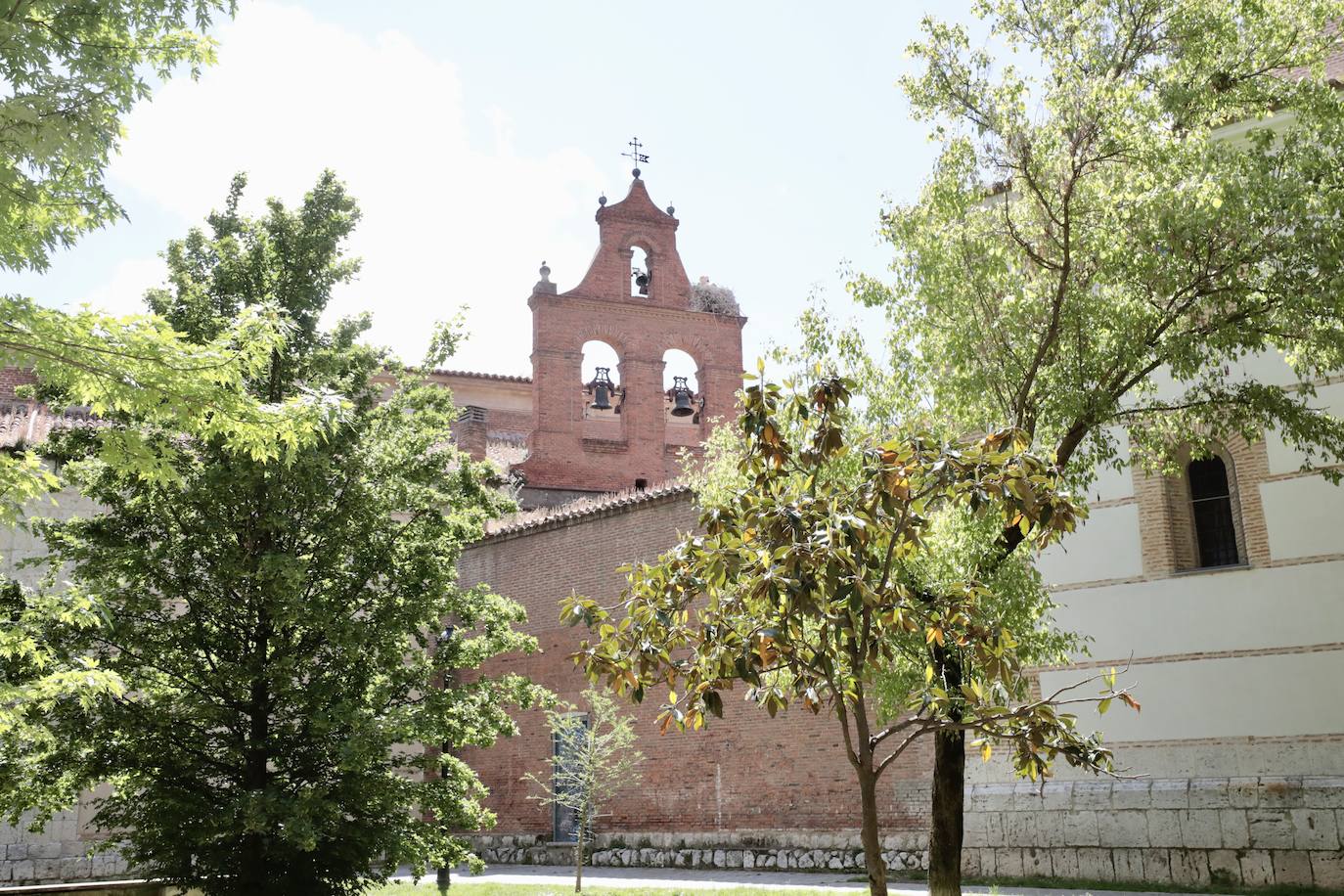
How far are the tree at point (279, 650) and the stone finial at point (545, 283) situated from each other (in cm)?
1409

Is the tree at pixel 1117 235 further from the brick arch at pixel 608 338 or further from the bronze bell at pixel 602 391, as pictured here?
the brick arch at pixel 608 338

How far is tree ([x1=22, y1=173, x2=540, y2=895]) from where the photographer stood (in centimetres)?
976

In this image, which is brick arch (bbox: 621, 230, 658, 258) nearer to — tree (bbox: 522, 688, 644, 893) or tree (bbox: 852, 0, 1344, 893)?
tree (bbox: 522, 688, 644, 893)

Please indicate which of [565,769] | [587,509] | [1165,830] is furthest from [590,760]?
[1165,830]

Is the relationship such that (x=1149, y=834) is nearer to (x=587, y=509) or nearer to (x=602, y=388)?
(x=587, y=509)

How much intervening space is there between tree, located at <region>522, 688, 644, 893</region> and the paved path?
0.49 m

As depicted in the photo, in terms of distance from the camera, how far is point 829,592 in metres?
5.39

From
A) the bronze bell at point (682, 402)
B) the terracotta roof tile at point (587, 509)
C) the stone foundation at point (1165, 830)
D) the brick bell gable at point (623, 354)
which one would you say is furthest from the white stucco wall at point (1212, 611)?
A: the brick bell gable at point (623, 354)

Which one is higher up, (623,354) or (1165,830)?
(623,354)

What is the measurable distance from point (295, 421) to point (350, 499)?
309cm

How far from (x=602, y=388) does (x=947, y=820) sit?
49.9ft

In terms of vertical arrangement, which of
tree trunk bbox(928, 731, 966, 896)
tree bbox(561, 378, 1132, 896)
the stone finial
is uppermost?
the stone finial

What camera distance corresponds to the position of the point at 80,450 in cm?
1014

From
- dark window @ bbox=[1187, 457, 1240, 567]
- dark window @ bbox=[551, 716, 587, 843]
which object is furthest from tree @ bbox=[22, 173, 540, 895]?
dark window @ bbox=[1187, 457, 1240, 567]
